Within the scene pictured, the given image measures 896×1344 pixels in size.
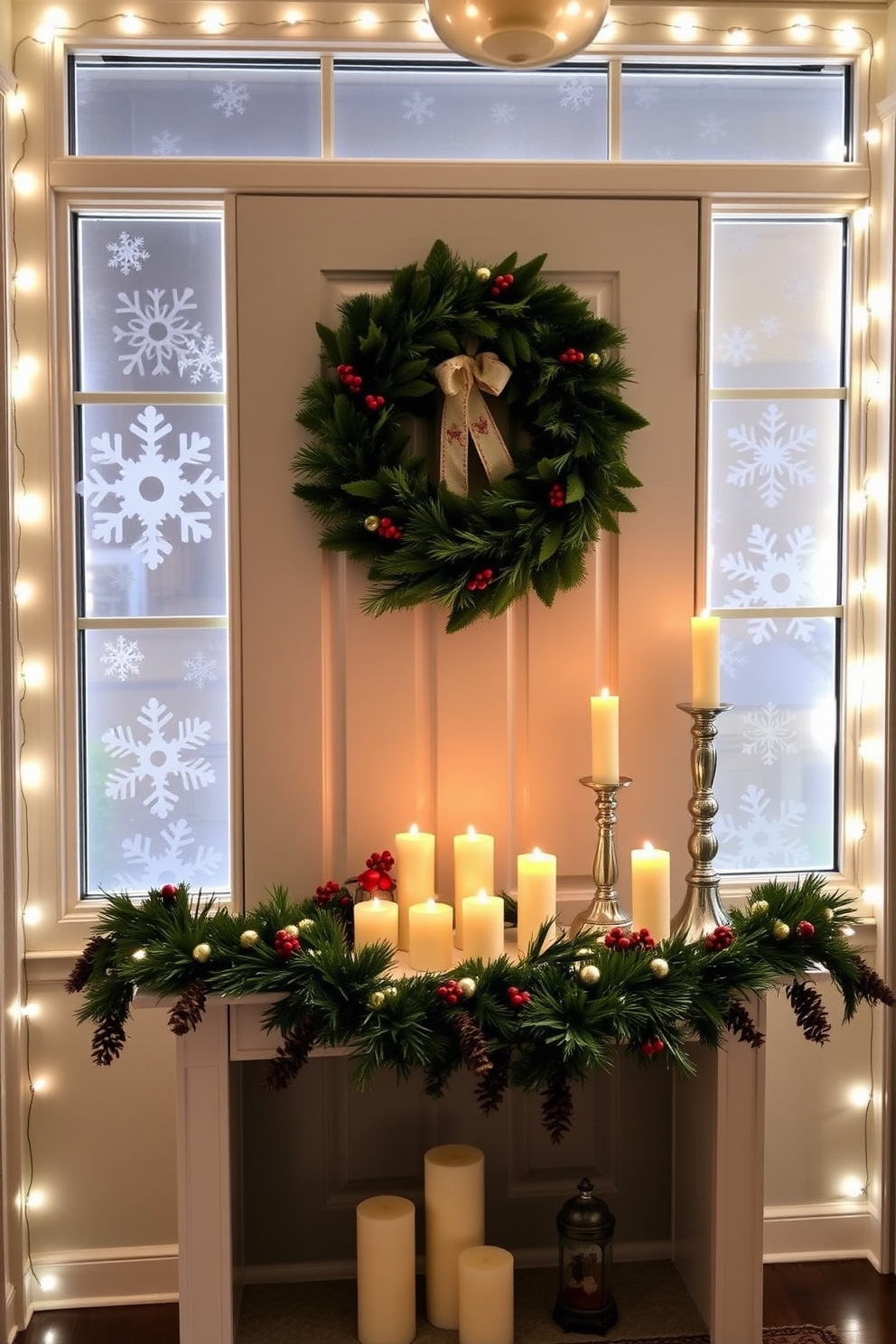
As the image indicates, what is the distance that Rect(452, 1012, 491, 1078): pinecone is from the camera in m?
1.79

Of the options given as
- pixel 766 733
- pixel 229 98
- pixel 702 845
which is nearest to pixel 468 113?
pixel 229 98

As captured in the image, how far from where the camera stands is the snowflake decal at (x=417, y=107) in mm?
2393

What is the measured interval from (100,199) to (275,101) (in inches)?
15.7

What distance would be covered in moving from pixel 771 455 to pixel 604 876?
965 millimetres

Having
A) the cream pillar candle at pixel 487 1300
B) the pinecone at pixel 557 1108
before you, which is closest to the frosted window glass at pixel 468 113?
the pinecone at pixel 557 1108

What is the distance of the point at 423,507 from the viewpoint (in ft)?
7.25

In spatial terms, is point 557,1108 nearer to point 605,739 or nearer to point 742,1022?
point 742,1022

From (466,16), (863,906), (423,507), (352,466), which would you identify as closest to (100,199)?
(352,466)

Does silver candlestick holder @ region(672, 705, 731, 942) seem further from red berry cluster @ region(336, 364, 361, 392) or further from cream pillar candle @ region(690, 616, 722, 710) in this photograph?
red berry cluster @ region(336, 364, 361, 392)

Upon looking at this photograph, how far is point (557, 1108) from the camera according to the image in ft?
6.10

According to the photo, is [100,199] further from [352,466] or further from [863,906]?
[863,906]

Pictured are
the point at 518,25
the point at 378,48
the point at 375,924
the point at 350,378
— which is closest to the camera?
the point at 518,25

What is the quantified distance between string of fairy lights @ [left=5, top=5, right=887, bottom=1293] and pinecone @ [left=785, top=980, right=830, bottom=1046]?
0.54 m

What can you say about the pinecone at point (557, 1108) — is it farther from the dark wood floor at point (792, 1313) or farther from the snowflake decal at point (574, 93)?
the snowflake decal at point (574, 93)
